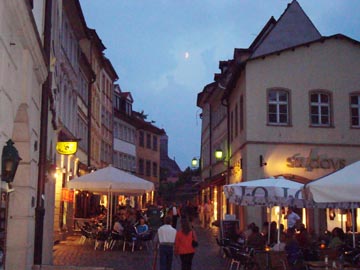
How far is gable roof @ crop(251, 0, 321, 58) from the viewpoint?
29203 mm

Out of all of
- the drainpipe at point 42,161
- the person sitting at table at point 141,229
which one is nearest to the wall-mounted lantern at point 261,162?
the person sitting at table at point 141,229

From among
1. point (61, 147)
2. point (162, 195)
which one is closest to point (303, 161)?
point (61, 147)

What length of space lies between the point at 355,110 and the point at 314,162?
301 centimetres

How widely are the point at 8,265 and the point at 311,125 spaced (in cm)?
1743

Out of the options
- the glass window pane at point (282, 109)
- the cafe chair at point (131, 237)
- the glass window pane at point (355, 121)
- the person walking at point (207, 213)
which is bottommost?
the cafe chair at point (131, 237)

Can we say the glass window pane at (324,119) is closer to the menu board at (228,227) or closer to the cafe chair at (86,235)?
the menu board at (228,227)

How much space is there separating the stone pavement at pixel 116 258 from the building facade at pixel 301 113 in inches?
185

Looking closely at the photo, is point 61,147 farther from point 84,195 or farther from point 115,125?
point 115,125

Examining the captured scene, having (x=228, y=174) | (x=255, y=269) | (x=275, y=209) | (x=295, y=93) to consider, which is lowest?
(x=255, y=269)

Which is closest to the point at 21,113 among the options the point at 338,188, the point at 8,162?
the point at 8,162

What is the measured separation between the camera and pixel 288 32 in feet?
97.7

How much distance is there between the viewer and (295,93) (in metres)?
25.2

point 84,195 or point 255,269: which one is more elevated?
point 84,195

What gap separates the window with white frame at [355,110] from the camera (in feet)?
83.7
